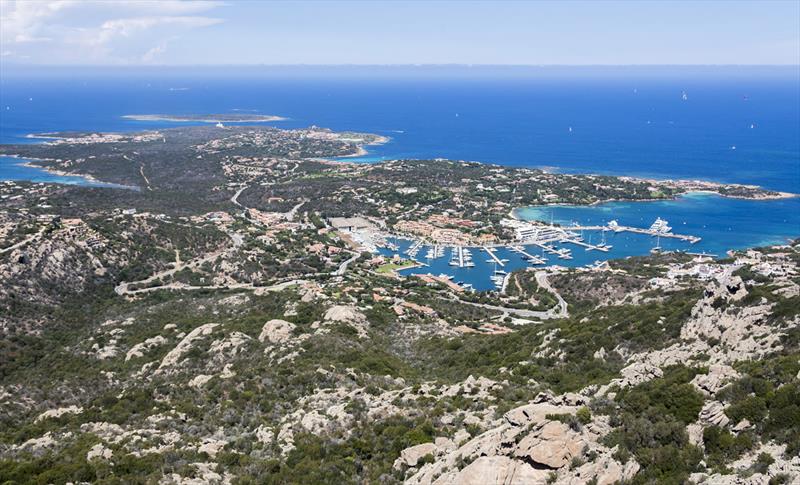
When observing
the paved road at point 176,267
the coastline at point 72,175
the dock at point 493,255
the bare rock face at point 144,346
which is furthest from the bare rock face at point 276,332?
the coastline at point 72,175

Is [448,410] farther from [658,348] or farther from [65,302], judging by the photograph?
[65,302]

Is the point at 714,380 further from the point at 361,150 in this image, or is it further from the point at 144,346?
the point at 361,150

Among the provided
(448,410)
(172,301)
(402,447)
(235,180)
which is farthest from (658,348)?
(235,180)

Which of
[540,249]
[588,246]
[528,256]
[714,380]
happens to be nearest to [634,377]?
[714,380]

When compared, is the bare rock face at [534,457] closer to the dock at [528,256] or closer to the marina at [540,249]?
the marina at [540,249]

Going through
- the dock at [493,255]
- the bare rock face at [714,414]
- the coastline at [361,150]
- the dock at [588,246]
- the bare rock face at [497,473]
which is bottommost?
the dock at [493,255]

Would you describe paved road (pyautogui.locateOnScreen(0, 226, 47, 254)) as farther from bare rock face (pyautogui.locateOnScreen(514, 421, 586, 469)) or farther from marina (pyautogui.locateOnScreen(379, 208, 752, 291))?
bare rock face (pyautogui.locateOnScreen(514, 421, 586, 469))

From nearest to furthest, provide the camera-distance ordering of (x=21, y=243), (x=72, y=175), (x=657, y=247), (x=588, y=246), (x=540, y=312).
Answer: (x=540, y=312) < (x=21, y=243) < (x=657, y=247) < (x=588, y=246) < (x=72, y=175)

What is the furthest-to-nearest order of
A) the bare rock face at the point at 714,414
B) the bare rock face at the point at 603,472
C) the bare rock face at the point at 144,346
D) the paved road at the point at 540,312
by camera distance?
the paved road at the point at 540,312 < the bare rock face at the point at 144,346 < the bare rock face at the point at 714,414 < the bare rock face at the point at 603,472

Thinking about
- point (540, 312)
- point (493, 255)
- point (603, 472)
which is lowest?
point (493, 255)
